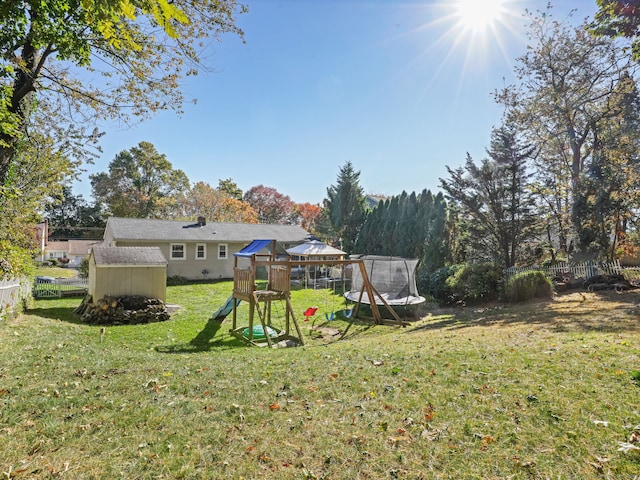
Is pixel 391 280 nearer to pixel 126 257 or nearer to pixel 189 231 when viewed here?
pixel 126 257

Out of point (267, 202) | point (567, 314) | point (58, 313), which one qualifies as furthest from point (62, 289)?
point (267, 202)

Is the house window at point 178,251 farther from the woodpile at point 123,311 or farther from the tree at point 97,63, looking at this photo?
the tree at point 97,63

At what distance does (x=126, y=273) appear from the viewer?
12.0 m

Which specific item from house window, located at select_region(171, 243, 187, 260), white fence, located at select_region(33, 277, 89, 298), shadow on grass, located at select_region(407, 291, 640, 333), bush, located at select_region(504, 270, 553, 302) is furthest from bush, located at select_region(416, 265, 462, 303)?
white fence, located at select_region(33, 277, 89, 298)

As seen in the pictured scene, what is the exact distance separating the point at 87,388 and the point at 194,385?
1.21 m

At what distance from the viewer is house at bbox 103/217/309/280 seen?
2053 cm

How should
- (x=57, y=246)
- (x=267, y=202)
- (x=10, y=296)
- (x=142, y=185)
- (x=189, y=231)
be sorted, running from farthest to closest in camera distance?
(x=267, y=202)
(x=57, y=246)
(x=142, y=185)
(x=189, y=231)
(x=10, y=296)

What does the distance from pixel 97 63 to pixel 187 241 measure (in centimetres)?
1615

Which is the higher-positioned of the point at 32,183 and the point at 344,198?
the point at 344,198

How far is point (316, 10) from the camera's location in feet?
26.0

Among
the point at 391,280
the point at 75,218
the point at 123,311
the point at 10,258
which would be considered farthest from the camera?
the point at 75,218

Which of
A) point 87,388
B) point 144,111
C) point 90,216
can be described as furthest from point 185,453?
point 90,216

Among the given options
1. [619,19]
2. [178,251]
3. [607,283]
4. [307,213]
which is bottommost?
[607,283]

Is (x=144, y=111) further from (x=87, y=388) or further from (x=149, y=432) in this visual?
(x=149, y=432)
